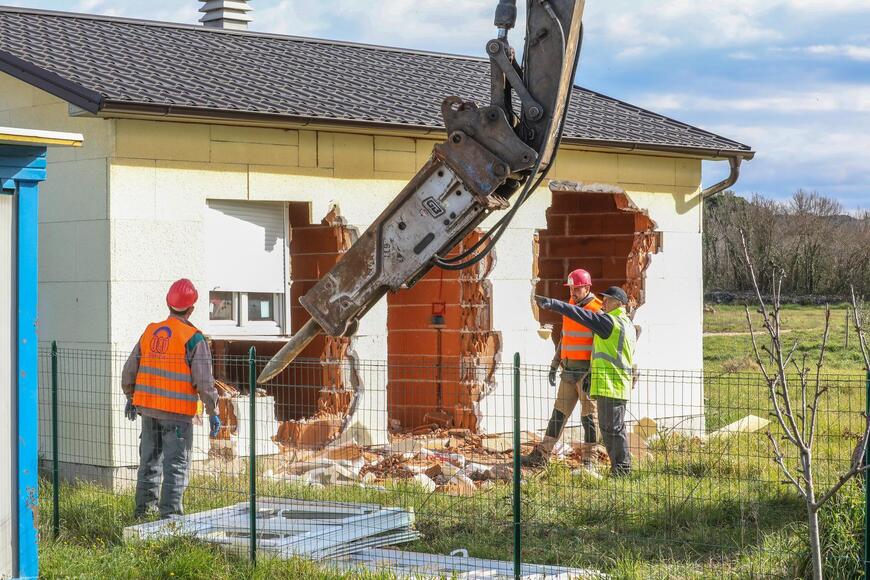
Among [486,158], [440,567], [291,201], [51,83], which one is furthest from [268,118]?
[440,567]

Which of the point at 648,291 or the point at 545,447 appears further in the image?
the point at 648,291

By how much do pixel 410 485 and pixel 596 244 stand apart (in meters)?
7.39

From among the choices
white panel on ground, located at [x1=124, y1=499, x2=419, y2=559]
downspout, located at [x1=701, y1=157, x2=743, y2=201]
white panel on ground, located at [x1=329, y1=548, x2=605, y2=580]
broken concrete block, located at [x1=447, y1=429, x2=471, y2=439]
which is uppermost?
downspout, located at [x1=701, y1=157, x2=743, y2=201]

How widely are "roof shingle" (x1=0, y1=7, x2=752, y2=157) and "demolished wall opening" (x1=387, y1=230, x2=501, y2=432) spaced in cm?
205

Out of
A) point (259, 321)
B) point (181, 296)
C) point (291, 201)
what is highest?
point (291, 201)

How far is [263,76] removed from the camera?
13.6 m

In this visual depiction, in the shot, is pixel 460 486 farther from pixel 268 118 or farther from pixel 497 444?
pixel 268 118

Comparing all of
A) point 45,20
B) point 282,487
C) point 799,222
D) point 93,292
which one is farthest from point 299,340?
point 799,222

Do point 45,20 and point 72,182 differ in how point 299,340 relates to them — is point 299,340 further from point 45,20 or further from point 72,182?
point 45,20

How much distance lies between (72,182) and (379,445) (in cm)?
403

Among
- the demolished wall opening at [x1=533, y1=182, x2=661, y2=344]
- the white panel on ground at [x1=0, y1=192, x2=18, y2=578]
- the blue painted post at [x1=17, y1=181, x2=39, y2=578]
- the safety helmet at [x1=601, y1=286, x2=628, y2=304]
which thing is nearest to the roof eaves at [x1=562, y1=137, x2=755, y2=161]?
the demolished wall opening at [x1=533, y1=182, x2=661, y2=344]

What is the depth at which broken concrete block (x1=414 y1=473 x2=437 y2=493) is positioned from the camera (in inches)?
420

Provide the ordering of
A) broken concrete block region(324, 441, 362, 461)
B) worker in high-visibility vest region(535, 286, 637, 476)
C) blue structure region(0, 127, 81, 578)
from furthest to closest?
broken concrete block region(324, 441, 362, 461) < worker in high-visibility vest region(535, 286, 637, 476) < blue structure region(0, 127, 81, 578)

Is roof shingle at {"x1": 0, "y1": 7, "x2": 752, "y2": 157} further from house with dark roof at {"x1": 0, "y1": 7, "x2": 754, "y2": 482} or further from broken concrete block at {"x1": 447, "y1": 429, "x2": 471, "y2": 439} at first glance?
broken concrete block at {"x1": 447, "y1": 429, "x2": 471, "y2": 439}
